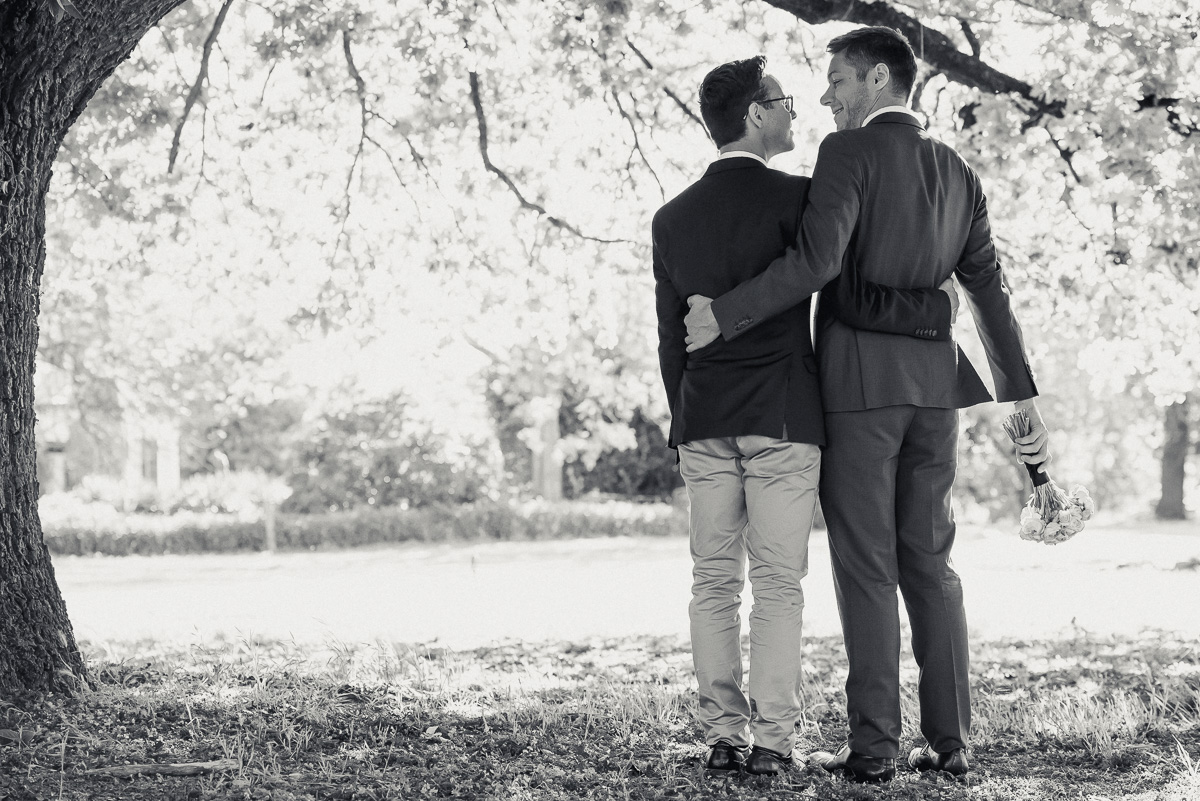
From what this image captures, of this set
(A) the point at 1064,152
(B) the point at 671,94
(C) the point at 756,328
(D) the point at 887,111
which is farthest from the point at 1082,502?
(B) the point at 671,94

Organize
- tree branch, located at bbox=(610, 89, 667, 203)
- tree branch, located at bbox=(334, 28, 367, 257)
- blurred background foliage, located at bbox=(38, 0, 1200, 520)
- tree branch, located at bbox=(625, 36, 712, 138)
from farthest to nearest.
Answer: tree branch, located at bbox=(610, 89, 667, 203) < tree branch, located at bbox=(334, 28, 367, 257) < tree branch, located at bbox=(625, 36, 712, 138) < blurred background foliage, located at bbox=(38, 0, 1200, 520)

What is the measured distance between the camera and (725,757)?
329 centimetres

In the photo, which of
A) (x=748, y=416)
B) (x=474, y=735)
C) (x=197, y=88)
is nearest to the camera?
(x=748, y=416)

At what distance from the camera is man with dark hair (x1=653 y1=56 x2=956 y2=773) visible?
126 inches

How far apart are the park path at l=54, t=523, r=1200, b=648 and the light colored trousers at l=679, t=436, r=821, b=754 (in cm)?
255

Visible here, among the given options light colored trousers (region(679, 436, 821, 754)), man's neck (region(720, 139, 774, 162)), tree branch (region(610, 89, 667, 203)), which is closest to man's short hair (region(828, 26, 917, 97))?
man's neck (region(720, 139, 774, 162))

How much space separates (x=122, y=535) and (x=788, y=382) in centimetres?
1599

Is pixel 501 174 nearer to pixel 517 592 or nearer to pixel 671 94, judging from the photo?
pixel 671 94

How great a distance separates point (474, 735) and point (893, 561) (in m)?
1.47

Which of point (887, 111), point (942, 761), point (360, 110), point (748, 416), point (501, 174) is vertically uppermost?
point (360, 110)

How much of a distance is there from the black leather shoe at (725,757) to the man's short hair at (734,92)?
5.87ft

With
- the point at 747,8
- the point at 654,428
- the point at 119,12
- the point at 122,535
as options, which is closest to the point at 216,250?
the point at 747,8

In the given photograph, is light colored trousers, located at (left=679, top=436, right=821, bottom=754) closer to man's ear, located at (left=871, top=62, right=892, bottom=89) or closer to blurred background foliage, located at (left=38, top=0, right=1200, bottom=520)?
man's ear, located at (left=871, top=62, right=892, bottom=89)

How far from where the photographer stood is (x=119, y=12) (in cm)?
391
